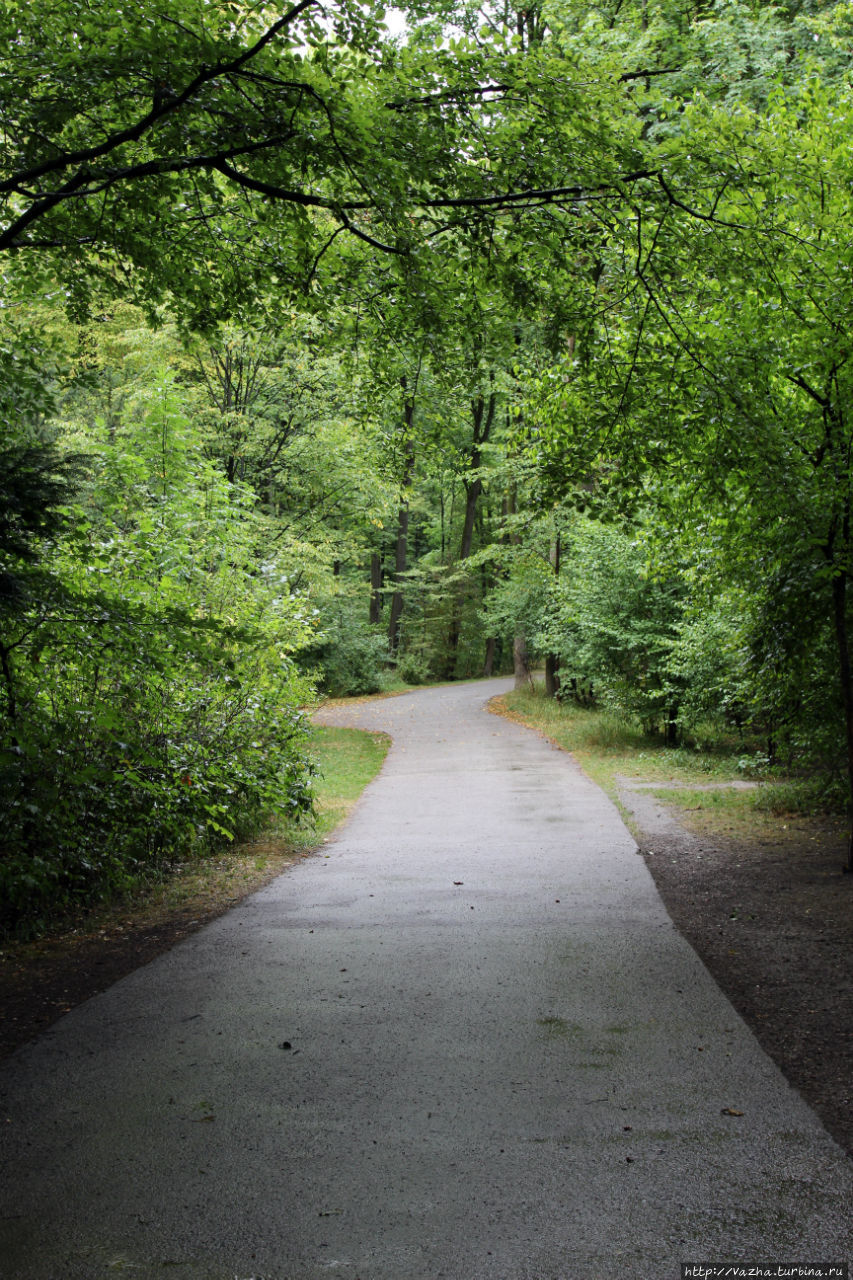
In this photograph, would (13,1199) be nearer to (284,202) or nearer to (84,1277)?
(84,1277)

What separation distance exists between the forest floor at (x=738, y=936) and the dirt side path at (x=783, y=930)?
0.01m

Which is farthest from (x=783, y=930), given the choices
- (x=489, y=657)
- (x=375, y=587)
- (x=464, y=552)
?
(x=375, y=587)

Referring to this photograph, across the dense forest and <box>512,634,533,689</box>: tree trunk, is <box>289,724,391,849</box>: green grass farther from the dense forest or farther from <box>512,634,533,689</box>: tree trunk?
<box>512,634,533,689</box>: tree trunk

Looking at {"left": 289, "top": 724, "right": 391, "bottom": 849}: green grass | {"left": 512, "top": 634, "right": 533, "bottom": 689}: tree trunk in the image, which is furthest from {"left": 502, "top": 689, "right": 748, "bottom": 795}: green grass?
{"left": 512, "top": 634, "right": 533, "bottom": 689}: tree trunk

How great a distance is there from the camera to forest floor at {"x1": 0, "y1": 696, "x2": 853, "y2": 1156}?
438cm

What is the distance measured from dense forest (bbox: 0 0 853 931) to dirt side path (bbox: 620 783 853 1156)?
1323 millimetres

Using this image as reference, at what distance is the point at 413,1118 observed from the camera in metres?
3.50

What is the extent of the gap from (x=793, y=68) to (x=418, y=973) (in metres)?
13.1

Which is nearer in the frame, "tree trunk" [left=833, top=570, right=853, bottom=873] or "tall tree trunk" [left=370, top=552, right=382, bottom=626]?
"tree trunk" [left=833, top=570, right=853, bottom=873]

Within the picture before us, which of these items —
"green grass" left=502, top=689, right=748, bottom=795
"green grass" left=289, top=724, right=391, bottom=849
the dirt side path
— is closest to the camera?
the dirt side path

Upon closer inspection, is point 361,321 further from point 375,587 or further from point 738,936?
point 375,587

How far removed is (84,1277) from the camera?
2.59m

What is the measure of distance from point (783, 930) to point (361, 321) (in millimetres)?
6170

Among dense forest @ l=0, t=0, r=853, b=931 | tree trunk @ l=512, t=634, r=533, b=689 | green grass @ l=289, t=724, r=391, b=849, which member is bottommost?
green grass @ l=289, t=724, r=391, b=849
